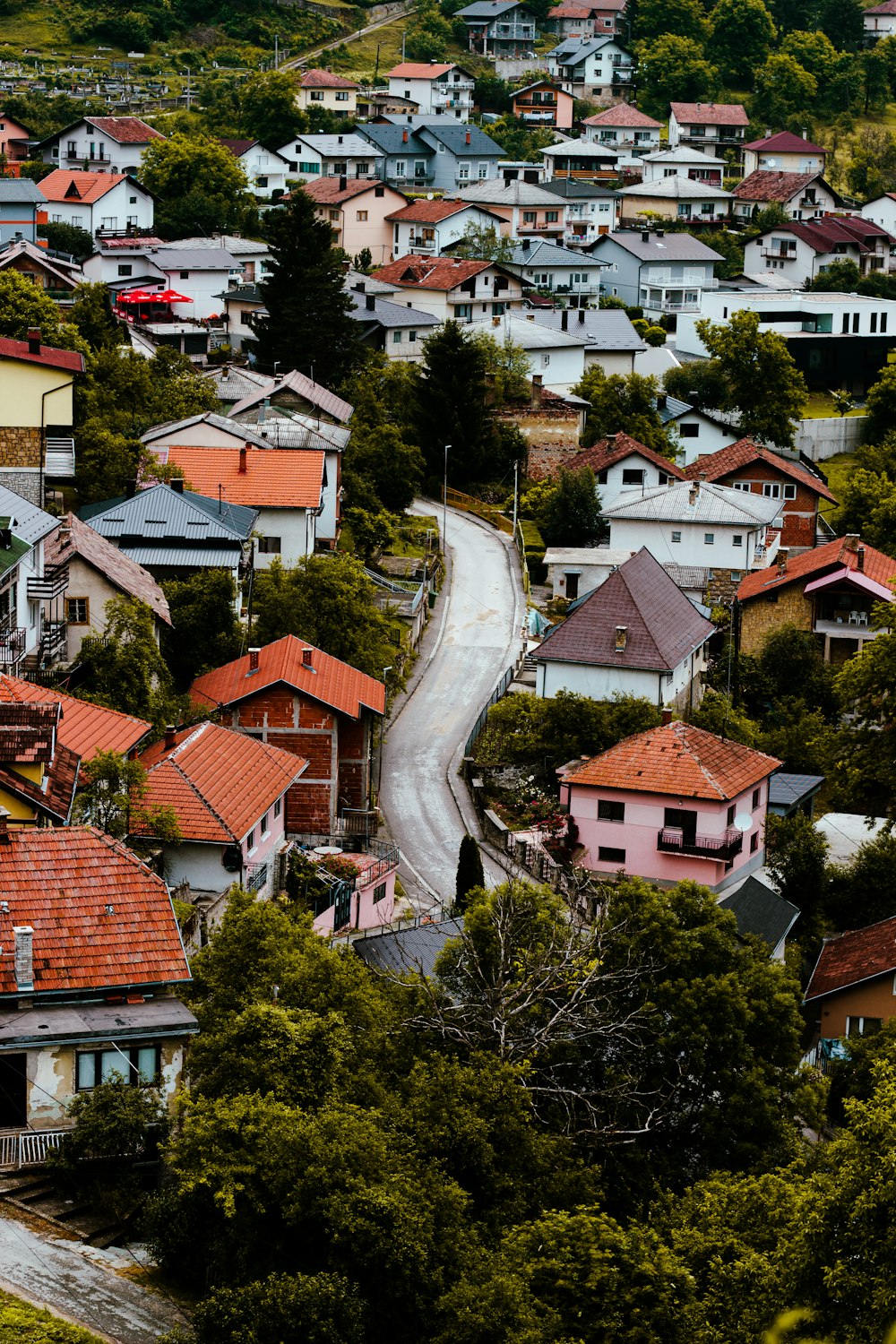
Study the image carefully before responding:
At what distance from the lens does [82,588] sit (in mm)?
42781

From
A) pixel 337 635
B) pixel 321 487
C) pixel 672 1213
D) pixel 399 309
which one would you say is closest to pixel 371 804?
pixel 337 635

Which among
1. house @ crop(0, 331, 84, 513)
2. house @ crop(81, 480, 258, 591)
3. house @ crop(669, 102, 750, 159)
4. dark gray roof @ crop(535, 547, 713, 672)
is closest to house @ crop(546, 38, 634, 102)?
house @ crop(669, 102, 750, 159)

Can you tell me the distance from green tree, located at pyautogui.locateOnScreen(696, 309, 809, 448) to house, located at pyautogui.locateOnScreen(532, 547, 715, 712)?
34000 mm

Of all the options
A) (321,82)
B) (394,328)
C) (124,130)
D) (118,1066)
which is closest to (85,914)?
(118,1066)

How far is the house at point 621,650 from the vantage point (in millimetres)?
49719

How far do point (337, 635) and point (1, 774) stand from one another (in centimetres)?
1888

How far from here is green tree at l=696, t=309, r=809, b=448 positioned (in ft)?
278

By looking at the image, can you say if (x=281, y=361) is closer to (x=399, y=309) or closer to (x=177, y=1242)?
(x=399, y=309)

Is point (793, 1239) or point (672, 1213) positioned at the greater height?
point (793, 1239)

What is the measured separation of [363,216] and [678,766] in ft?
222

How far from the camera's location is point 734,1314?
21.8m

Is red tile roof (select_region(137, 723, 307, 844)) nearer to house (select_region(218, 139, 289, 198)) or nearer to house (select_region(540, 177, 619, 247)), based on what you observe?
house (select_region(540, 177, 619, 247))

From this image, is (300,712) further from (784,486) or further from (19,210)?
(19,210)

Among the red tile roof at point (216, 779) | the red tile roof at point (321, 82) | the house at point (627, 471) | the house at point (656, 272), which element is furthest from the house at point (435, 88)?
the red tile roof at point (216, 779)
